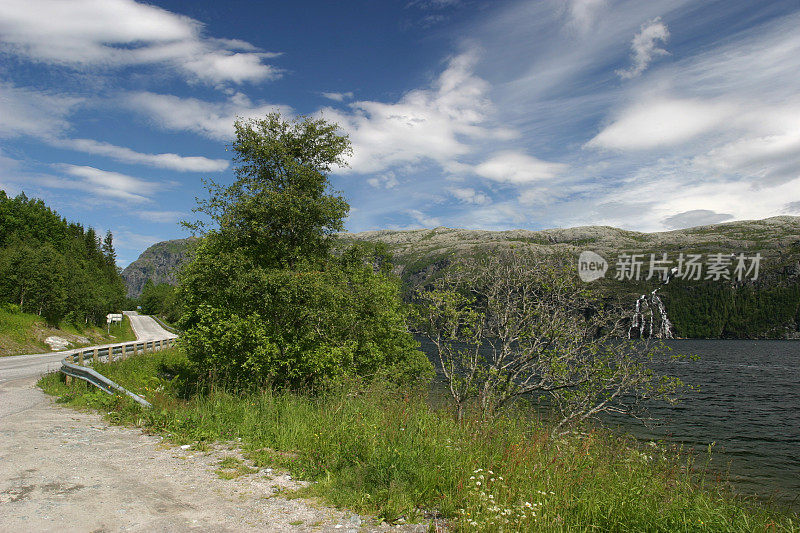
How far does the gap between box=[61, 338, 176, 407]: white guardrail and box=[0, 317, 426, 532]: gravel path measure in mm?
2951

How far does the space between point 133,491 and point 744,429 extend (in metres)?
36.3

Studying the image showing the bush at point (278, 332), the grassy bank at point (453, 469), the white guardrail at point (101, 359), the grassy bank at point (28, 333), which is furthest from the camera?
the grassy bank at point (28, 333)

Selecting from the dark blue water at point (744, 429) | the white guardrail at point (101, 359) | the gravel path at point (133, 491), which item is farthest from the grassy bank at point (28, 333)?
the dark blue water at point (744, 429)

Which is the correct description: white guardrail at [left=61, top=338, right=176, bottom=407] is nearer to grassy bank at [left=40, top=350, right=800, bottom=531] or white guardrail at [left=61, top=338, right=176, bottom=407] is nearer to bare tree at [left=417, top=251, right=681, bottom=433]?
grassy bank at [left=40, top=350, right=800, bottom=531]

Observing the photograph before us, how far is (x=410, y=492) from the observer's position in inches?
255

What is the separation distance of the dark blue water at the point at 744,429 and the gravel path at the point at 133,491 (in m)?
7.85

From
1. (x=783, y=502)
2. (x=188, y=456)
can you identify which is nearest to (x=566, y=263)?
→ (x=188, y=456)

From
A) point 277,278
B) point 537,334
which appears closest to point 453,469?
point 537,334

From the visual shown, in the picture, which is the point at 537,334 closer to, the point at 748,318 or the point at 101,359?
the point at 101,359

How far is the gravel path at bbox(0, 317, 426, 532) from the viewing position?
564 cm

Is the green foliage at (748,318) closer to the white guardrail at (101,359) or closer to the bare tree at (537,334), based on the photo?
the white guardrail at (101,359)

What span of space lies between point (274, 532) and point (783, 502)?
18.9 m

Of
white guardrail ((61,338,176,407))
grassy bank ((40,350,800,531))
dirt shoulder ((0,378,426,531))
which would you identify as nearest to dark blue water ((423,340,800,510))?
grassy bank ((40,350,800,531))

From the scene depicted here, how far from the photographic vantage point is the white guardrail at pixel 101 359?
13702mm
